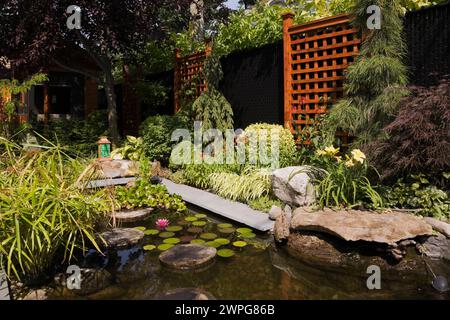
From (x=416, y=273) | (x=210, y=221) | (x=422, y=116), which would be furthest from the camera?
(x=210, y=221)

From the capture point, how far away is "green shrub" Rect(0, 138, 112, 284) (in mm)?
2418

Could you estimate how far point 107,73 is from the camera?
9250mm

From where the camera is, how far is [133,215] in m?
4.68

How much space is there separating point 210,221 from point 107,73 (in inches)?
244

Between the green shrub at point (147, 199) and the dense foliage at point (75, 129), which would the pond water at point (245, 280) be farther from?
the dense foliage at point (75, 129)

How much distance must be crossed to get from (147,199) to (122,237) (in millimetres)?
1458

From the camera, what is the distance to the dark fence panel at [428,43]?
4.44 metres

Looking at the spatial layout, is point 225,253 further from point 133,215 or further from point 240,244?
point 133,215

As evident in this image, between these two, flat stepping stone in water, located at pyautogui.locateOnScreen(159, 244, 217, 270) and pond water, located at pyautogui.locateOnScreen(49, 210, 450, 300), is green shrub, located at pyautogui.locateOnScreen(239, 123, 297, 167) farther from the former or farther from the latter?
flat stepping stone in water, located at pyautogui.locateOnScreen(159, 244, 217, 270)

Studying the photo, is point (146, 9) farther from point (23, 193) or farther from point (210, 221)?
point (23, 193)

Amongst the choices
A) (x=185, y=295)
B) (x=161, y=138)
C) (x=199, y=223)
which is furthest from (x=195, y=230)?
(x=161, y=138)

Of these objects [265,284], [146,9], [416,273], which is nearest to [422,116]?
[416,273]
